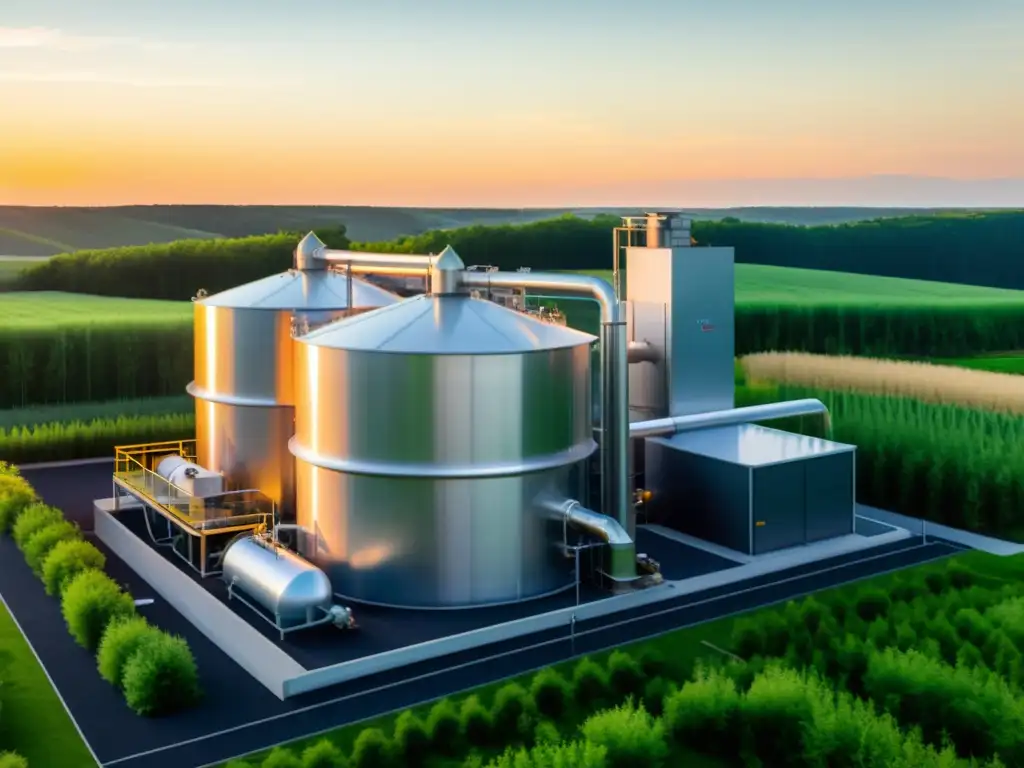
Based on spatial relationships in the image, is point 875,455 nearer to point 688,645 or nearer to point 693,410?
point 693,410

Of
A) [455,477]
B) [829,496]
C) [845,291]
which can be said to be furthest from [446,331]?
[845,291]

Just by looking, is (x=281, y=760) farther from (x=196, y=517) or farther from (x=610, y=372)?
(x=610, y=372)

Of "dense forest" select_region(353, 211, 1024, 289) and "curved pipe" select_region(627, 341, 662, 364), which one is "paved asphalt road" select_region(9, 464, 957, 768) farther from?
"dense forest" select_region(353, 211, 1024, 289)

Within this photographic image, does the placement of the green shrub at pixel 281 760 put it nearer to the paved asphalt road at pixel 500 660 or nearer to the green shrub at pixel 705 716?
the paved asphalt road at pixel 500 660

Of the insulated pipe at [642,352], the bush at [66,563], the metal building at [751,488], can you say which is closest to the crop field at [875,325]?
the insulated pipe at [642,352]

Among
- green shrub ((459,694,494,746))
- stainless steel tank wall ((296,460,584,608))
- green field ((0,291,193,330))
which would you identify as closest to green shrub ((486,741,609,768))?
green shrub ((459,694,494,746))

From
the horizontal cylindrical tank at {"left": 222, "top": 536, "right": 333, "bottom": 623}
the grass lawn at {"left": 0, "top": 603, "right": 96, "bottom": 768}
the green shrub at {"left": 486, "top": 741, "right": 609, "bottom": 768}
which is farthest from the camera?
the horizontal cylindrical tank at {"left": 222, "top": 536, "right": 333, "bottom": 623}

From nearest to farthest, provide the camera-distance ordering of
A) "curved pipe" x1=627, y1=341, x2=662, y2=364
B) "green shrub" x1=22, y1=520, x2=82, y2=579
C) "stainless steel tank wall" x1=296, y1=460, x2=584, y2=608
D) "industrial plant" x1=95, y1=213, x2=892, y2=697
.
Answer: "industrial plant" x1=95, y1=213, x2=892, y2=697 → "stainless steel tank wall" x1=296, y1=460, x2=584, y2=608 → "green shrub" x1=22, y1=520, x2=82, y2=579 → "curved pipe" x1=627, y1=341, x2=662, y2=364
